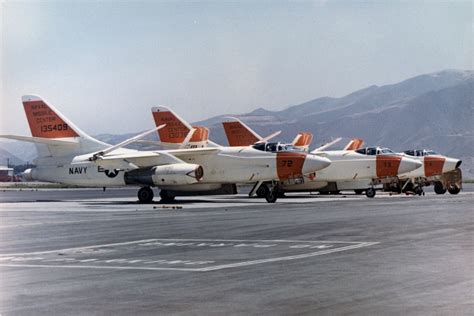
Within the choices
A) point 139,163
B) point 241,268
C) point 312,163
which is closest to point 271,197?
point 312,163

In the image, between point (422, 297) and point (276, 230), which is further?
point (276, 230)

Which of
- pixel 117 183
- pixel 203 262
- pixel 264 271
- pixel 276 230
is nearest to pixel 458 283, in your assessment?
pixel 264 271

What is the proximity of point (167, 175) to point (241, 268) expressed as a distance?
29.5 m

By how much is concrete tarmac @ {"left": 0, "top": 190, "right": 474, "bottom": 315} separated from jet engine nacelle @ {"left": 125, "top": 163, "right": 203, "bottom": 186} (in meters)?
16.6

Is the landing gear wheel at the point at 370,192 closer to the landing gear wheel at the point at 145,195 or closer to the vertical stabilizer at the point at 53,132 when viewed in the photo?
the landing gear wheel at the point at 145,195

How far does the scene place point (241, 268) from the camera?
14031 millimetres

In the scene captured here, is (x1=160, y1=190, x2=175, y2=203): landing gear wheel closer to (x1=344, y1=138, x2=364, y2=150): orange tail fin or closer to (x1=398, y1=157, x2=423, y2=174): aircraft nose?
(x1=398, y1=157, x2=423, y2=174): aircraft nose

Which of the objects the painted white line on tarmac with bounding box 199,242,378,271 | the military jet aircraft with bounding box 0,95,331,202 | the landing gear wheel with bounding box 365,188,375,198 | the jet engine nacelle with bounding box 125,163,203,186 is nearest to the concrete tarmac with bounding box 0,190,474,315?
the painted white line on tarmac with bounding box 199,242,378,271

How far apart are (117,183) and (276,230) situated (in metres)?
24.6

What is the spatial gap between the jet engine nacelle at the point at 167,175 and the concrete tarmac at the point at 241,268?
16.6m

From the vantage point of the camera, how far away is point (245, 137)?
59.8m

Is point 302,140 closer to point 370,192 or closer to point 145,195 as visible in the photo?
point 370,192

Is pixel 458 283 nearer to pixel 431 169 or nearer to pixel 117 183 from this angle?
pixel 117 183

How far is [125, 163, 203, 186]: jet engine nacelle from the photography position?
42516 millimetres
